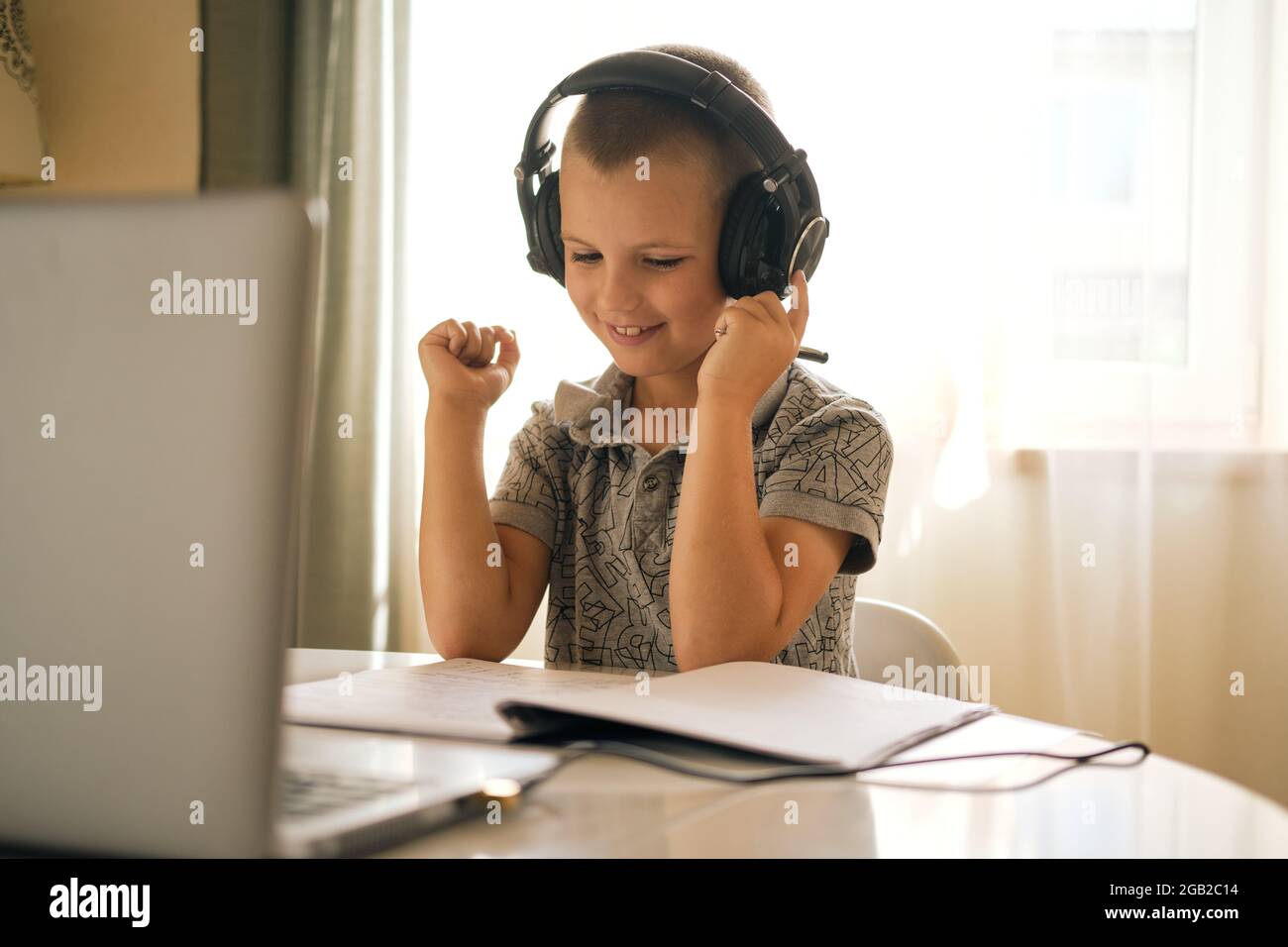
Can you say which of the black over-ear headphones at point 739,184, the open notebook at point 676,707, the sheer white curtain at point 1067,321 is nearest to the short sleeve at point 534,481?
the black over-ear headphones at point 739,184

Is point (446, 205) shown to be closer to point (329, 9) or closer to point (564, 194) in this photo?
point (329, 9)

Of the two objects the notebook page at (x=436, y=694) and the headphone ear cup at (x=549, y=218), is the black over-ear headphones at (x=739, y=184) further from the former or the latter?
the notebook page at (x=436, y=694)

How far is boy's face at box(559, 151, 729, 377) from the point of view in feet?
3.01

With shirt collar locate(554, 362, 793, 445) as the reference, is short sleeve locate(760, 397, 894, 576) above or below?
below

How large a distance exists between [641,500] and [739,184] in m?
0.31

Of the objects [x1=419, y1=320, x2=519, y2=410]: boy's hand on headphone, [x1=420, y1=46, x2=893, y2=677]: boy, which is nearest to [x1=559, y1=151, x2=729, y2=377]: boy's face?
[x1=420, y1=46, x2=893, y2=677]: boy

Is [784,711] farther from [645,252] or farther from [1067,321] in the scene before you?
[1067,321]

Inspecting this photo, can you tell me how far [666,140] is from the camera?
0.93 meters

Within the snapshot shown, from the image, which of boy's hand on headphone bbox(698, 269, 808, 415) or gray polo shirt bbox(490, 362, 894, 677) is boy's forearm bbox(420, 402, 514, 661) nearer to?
gray polo shirt bbox(490, 362, 894, 677)

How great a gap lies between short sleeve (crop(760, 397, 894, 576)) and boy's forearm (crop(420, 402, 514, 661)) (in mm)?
252

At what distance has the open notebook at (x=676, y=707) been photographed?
1.77ft

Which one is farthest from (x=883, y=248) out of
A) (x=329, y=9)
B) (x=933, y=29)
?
(x=329, y=9)

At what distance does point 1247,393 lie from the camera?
75.1 inches
